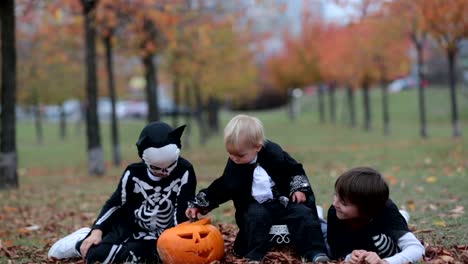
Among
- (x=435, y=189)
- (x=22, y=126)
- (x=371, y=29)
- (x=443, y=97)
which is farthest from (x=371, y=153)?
(x=22, y=126)

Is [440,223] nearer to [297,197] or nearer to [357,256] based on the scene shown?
[297,197]

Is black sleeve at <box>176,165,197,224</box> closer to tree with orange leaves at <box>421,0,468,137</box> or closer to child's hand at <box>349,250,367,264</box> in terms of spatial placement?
child's hand at <box>349,250,367,264</box>

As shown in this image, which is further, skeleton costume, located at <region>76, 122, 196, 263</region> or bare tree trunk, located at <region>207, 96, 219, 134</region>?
bare tree trunk, located at <region>207, 96, 219, 134</region>

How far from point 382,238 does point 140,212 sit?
6.57 ft

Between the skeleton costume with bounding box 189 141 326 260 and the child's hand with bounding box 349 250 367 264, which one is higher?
the skeleton costume with bounding box 189 141 326 260

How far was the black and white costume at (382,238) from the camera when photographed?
16.1ft

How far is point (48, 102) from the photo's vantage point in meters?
39.7

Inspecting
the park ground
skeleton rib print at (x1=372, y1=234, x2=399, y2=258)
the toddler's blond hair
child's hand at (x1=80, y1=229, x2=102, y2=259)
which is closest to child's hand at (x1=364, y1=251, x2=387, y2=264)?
skeleton rib print at (x1=372, y1=234, x2=399, y2=258)

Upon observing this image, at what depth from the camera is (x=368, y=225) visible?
5176mm

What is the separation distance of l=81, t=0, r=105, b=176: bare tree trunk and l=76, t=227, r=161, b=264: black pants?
10.8 metres

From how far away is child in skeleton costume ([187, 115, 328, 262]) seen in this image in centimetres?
526

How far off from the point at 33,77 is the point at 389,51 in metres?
17.9

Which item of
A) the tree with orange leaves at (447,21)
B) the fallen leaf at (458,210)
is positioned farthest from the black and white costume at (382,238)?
the tree with orange leaves at (447,21)

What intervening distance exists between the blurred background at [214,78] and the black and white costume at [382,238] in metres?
1.04
